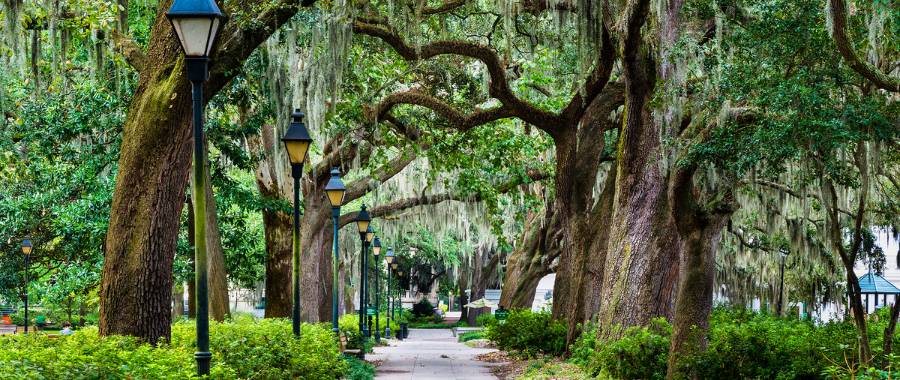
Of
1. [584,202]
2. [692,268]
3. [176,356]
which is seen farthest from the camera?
[584,202]

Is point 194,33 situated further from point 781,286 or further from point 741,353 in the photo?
point 781,286

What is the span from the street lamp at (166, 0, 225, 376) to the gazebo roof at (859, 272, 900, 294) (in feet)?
77.8

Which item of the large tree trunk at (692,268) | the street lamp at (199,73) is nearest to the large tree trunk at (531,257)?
the large tree trunk at (692,268)

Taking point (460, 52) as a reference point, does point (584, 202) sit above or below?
below

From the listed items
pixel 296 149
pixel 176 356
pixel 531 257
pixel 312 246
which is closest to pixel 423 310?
pixel 531 257

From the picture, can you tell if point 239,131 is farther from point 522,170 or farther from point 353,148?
point 522,170

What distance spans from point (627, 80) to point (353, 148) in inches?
361

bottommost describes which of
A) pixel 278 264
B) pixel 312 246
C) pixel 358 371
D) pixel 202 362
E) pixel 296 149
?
pixel 358 371

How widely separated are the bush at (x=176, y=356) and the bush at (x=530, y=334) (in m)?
7.36

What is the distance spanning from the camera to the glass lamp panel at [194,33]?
26.0 feet

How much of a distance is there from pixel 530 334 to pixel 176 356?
15109 mm

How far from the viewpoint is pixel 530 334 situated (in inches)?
901

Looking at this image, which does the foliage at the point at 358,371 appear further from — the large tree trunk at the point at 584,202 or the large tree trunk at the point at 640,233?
the large tree trunk at the point at 640,233

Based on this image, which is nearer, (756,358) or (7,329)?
(756,358)
